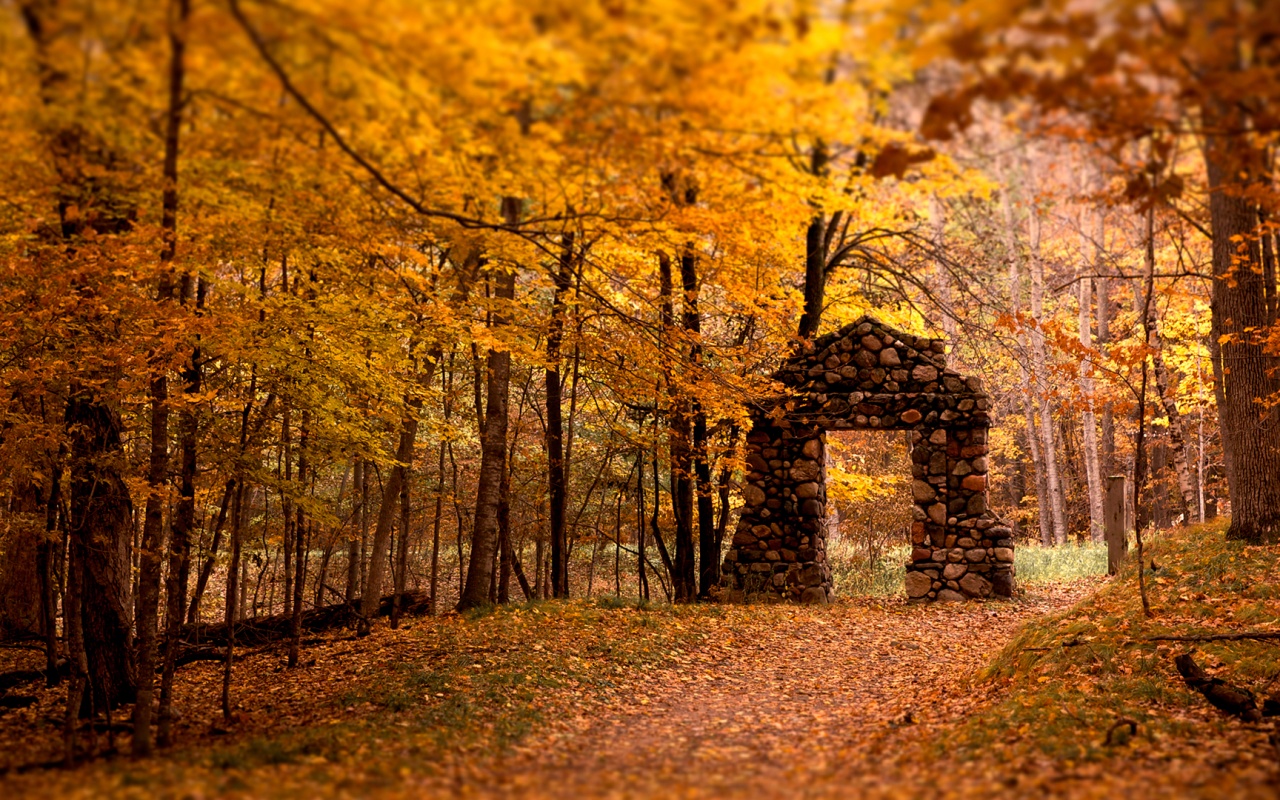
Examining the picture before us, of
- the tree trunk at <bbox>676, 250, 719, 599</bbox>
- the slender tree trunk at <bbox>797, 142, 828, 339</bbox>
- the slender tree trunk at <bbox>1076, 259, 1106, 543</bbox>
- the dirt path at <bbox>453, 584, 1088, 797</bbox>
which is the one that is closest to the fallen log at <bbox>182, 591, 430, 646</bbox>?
the tree trunk at <bbox>676, 250, 719, 599</bbox>

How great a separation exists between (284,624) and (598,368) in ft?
17.4

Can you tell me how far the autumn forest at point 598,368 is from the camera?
13.9 feet

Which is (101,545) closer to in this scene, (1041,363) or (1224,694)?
(1224,694)

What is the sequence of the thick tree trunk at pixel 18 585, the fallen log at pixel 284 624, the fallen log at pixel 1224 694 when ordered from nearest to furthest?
the fallen log at pixel 1224 694
the thick tree trunk at pixel 18 585
the fallen log at pixel 284 624

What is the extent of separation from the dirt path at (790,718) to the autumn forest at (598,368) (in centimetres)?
6

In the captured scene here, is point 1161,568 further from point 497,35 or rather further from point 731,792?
point 497,35

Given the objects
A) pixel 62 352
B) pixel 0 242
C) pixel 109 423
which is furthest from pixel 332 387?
pixel 0 242

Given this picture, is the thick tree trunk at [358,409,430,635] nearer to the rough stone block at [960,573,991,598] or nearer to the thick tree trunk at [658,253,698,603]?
the thick tree trunk at [658,253,698,603]

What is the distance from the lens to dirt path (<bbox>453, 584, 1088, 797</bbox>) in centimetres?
466

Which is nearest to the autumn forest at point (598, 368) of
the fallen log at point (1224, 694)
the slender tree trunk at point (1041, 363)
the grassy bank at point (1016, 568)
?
the fallen log at point (1224, 694)

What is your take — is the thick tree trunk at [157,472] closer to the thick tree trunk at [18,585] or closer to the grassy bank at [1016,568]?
the thick tree trunk at [18,585]

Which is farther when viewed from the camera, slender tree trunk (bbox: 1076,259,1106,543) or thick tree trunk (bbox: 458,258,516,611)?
slender tree trunk (bbox: 1076,259,1106,543)

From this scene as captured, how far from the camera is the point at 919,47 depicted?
417 centimetres

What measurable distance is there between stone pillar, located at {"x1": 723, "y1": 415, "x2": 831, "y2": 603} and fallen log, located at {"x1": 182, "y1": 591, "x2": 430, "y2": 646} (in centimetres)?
458
